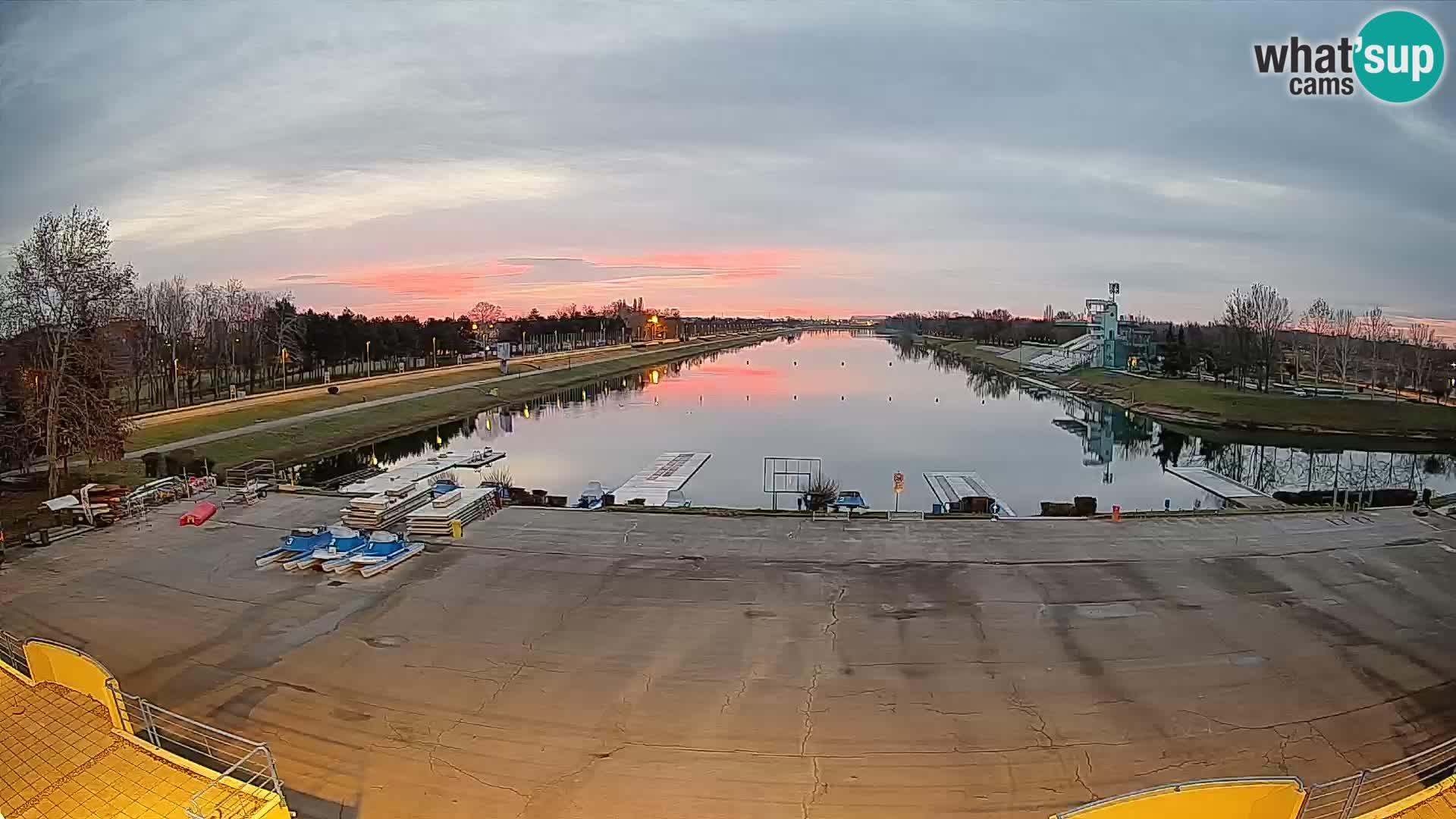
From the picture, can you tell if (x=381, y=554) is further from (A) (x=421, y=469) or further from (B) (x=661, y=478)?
(B) (x=661, y=478)

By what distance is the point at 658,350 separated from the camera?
128 m

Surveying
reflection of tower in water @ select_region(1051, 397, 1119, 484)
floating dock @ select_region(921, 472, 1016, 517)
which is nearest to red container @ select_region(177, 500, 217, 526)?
floating dock @ select_region(921, 472, 1016, 517)

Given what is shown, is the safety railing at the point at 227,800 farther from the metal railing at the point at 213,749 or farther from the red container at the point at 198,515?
the red container at the point at 198,515

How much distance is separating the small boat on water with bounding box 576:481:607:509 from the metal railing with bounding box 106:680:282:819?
1183 centimetres

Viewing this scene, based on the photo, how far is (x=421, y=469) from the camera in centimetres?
2655

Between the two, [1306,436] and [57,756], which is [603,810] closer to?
[57,756]

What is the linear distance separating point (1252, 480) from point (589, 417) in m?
37.1

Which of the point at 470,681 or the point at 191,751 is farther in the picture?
the point at 470,681

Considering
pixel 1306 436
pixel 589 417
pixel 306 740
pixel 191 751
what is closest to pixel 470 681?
pixel 306 740

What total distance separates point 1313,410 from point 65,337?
207 ft

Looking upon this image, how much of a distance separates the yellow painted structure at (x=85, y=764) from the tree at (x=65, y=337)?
675 inches

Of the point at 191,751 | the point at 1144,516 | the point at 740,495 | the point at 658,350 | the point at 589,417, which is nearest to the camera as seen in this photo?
the point at 191,751

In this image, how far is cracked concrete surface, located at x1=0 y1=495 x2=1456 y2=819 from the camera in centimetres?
885

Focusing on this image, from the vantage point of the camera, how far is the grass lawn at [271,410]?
33.7m
